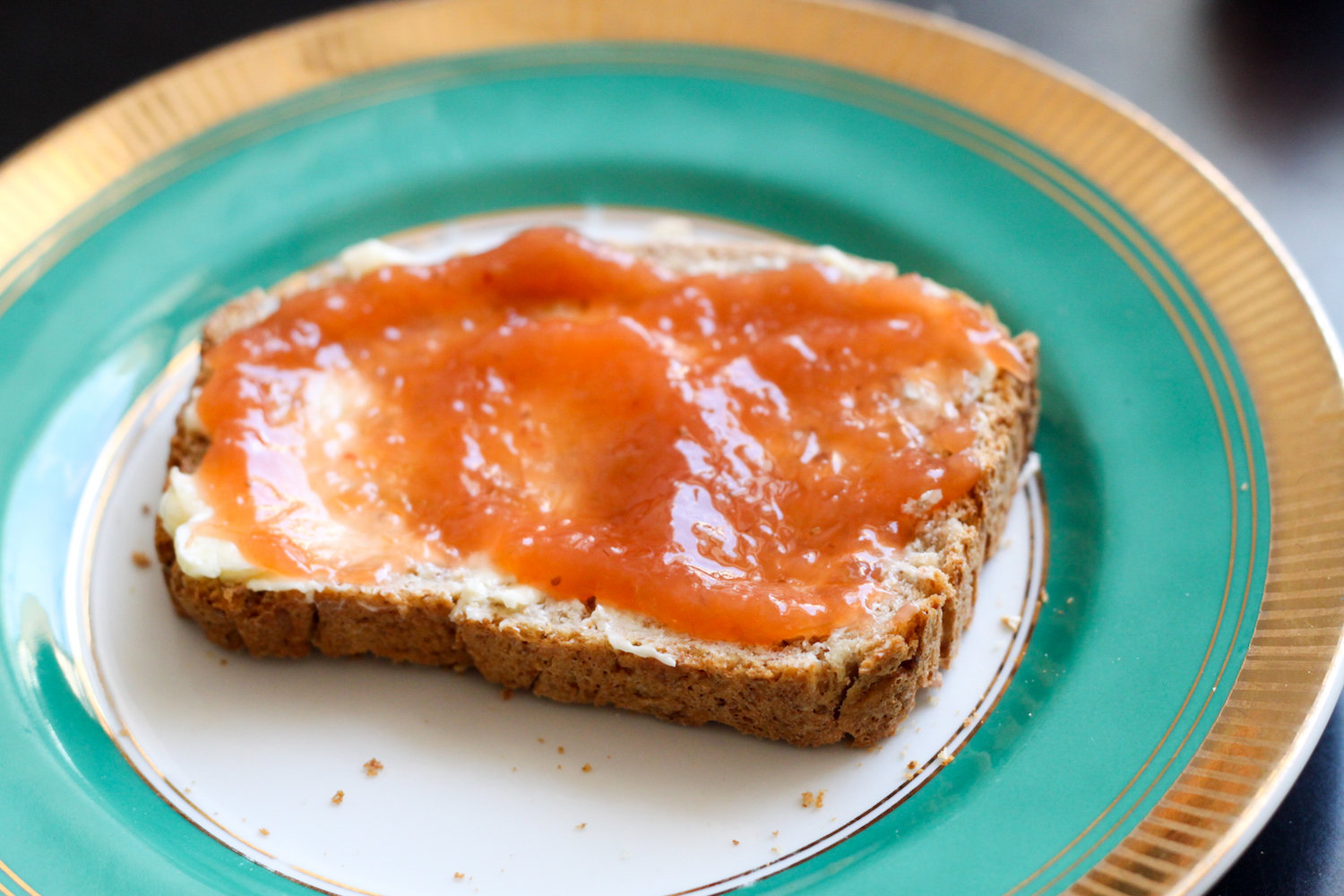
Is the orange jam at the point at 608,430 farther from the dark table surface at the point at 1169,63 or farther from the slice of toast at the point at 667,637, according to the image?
the dark table surface at the point at 1169,63

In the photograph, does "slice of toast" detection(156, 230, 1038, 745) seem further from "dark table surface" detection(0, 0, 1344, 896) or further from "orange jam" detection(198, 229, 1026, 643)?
"dark table surface" detection(0, 0, 1344, 896)

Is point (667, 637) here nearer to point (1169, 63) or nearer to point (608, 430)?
point (608, 430)

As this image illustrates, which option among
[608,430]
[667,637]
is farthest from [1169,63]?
[667,637]

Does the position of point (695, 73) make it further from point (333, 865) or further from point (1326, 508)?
point (333, 865)

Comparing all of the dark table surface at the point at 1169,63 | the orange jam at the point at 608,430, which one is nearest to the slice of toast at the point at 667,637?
the orange jam at the point at 608,430

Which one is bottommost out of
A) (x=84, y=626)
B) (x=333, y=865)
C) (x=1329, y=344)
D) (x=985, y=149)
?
(x=333, y=865)

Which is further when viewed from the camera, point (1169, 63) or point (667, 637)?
point (1169, 63)

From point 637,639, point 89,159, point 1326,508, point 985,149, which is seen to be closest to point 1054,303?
point 985,149
